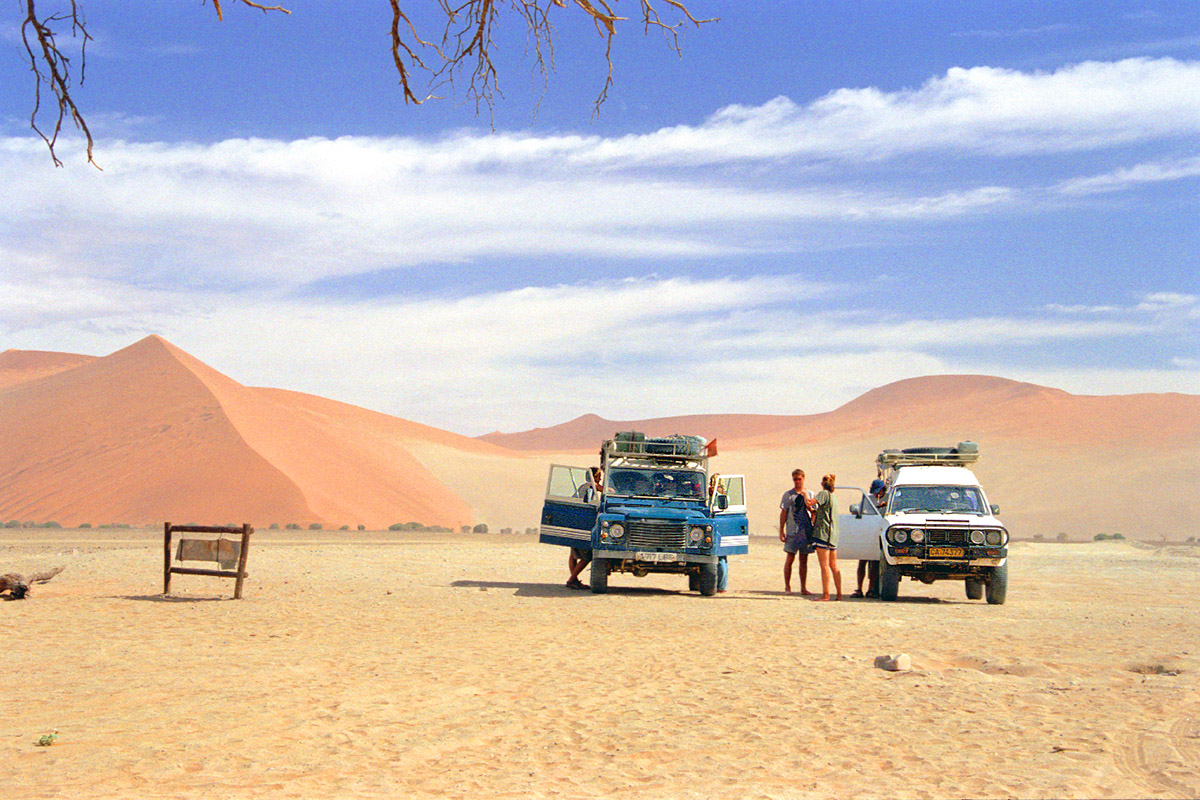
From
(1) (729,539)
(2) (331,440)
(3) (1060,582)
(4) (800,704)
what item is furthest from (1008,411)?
(4) (800,704)

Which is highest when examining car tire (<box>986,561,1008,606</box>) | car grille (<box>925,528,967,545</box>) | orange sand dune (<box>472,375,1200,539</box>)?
orange sand dune (<box>472,375,1200,539</box>)

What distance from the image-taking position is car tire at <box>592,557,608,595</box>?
17.2m

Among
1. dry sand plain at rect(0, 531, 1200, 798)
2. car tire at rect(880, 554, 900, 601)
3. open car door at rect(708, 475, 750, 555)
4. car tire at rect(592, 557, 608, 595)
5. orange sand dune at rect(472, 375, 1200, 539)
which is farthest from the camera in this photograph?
orange sand dune at rect(472, 375, 1200, 539)

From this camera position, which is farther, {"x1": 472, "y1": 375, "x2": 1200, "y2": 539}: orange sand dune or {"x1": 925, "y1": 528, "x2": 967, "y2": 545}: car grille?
{"x1": 472, "y1": 375, "x2": 1200, "y2": 539}: orange sand dune

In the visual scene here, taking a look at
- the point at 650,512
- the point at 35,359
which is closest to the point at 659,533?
the point at 650,512

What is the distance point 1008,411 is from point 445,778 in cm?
14010

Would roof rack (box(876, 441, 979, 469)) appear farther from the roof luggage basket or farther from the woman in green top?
the roof luggage basket

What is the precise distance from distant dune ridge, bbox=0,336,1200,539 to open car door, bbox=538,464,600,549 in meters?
40.4

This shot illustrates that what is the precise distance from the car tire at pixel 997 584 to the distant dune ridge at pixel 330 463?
44.5 m

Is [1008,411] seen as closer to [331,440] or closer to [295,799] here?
[331,440]

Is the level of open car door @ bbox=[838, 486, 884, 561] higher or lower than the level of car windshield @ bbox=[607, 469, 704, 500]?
lower

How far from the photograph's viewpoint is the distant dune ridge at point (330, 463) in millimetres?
59375

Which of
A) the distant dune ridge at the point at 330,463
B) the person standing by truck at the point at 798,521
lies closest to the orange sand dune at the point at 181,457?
the distant dune ridge at the point at 330,463

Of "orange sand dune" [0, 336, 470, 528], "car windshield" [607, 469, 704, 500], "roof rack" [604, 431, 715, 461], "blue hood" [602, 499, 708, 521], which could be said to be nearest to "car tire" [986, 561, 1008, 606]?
"blue hood" [602, 499, 708, 521]
